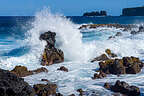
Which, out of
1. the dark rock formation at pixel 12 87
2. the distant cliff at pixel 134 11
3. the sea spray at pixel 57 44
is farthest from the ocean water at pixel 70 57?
the distant cliff at pixel 134 11

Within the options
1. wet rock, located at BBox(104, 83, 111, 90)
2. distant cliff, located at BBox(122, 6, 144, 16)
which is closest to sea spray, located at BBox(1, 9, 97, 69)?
wet rock, located at BBox(104, 83, 111, 90)

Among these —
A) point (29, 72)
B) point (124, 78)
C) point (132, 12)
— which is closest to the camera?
point (124, 78)

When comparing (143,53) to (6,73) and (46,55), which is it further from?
(6,73)

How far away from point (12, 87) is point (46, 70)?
4671mm

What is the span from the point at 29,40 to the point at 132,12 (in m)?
127

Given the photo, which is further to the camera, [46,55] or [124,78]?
[46,55]

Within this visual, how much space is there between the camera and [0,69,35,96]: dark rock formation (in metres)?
4.24

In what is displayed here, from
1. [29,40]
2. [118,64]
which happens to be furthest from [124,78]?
[29,40]

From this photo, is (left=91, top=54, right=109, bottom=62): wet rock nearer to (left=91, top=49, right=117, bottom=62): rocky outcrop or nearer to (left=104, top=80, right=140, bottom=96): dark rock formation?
(left=91, top=49, right=117, bottom=62): rocky outcrop

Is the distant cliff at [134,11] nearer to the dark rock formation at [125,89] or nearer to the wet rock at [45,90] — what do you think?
the dark rock formation at [125,89]

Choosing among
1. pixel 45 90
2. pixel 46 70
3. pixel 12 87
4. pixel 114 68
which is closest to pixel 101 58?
pixel 114 68

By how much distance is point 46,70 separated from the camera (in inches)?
351

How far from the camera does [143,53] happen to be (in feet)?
41.9

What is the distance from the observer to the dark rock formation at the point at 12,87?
424cm
